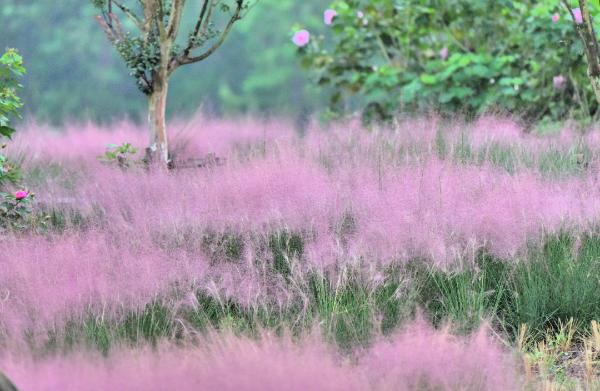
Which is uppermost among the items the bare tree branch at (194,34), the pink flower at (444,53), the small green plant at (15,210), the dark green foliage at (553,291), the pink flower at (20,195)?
the bare tree branch at (194,34)

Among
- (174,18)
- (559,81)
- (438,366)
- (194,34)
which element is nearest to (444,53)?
(559,81)

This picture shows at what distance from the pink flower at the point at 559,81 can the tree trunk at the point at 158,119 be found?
14.5 ft

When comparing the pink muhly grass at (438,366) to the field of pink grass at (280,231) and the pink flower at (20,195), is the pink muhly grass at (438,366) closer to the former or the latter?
the field of pink grass at (280,231)

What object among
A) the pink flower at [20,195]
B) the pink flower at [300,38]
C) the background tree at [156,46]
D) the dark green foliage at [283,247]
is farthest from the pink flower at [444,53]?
the pink flower at [20,195]

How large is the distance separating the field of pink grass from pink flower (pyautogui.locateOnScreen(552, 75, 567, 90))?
2.33 m

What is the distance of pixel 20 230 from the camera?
5156 millimetres

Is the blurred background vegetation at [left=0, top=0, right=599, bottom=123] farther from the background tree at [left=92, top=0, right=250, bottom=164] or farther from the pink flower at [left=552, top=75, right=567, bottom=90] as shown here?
the background tree at [left=92, top=0, right=250, bottom=164]

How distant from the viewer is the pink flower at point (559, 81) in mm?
9258

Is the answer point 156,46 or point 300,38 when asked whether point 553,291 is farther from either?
point 300,38

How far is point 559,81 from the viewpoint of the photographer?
927 cm

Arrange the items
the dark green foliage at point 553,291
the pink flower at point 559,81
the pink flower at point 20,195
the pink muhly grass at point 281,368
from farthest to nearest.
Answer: the pink flower at point 559,81 → the pink flower at point 20,195 → the dark green foliage at point 553,291 → the pink muhly grass at point 281,368

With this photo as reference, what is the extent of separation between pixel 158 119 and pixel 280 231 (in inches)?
91.0

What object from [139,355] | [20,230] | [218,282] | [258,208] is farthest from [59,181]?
[139,355]

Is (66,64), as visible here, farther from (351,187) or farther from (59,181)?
(351,187)
